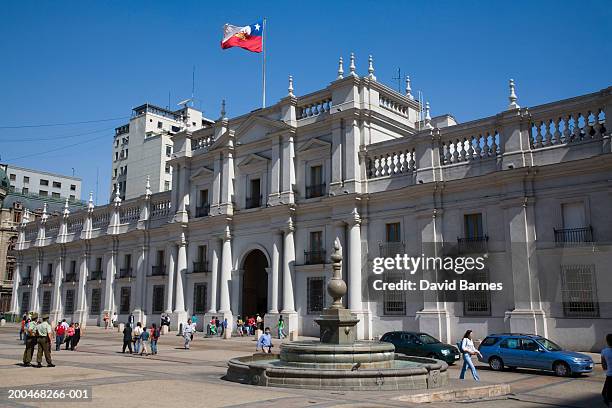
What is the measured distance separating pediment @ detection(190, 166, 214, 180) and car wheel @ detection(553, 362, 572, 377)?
29076 mm

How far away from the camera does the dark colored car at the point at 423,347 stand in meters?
21.4

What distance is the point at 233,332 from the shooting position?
37.8 m

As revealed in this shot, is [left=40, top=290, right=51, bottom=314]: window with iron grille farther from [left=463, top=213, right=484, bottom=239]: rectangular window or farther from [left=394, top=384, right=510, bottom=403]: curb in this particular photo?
[left=394, top=384, right=510, bottom=403]: curb

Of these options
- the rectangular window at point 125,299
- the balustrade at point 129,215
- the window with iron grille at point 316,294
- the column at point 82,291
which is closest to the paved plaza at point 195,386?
the window with iron grille at point 316,294

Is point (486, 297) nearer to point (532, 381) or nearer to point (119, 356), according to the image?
point (532, 381)

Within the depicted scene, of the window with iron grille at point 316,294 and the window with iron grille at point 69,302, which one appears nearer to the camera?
the window with iron grille at point 316,294

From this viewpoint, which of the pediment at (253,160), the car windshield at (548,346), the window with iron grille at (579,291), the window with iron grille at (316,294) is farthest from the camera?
the pediment at (253,160)

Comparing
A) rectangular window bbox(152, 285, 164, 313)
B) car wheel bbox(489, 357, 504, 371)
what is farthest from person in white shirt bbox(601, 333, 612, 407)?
rectangular window bbox(152, 285, 164, 313)

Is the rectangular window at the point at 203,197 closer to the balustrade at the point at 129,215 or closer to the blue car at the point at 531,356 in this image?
the balustrade at the point at 129,215

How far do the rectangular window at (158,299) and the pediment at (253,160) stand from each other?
41.8 feet

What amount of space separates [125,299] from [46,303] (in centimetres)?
1518

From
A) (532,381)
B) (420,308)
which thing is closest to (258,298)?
(420,308)

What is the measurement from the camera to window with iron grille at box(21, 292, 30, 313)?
60.2 meters

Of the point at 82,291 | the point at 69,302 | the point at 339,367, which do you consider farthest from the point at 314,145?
the point at 69,302
